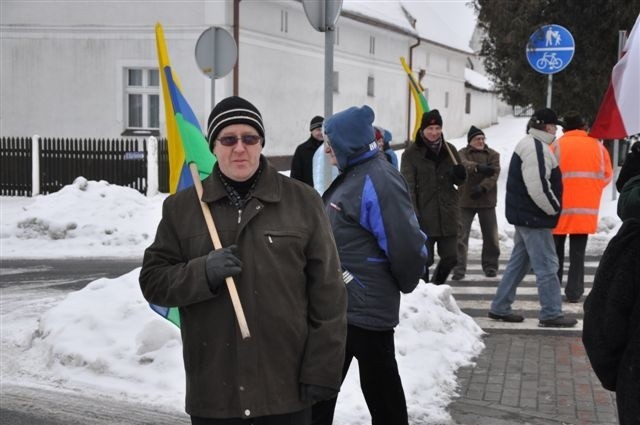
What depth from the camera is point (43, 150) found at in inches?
773

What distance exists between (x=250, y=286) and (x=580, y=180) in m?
Result: 6.29

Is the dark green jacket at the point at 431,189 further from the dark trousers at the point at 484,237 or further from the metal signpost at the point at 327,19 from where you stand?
the dark trousers at the point at 484,237

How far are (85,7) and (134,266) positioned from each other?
12.4m

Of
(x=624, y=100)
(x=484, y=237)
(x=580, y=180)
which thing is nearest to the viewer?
(x=624, y=100)

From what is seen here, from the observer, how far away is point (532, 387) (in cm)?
596

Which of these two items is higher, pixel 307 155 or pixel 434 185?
pixel 307 155

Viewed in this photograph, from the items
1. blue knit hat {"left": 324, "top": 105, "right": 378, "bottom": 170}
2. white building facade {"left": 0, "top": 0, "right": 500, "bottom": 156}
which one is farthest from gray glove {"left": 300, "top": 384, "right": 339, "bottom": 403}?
white building facade {"left": 0, "top": 0, "right": 500, "bottom": 156}

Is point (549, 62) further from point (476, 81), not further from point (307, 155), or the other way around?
point (476, 81)

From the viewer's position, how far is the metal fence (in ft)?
63.2

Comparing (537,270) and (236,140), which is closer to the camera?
(236,140)

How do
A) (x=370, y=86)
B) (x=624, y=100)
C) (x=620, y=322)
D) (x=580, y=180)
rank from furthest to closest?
1. (x=370, y=86)
2. (x=580, y=180)
3. (x=624, y=100)
4. (x=620, y=322)

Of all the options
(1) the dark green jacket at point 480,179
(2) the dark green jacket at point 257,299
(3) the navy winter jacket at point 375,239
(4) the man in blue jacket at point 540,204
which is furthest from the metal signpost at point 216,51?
(2) the dark green jacket at point 257,299

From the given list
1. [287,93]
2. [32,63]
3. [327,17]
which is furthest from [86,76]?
[327,17]

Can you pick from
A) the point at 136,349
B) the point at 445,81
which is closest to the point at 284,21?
the point at 445,81
